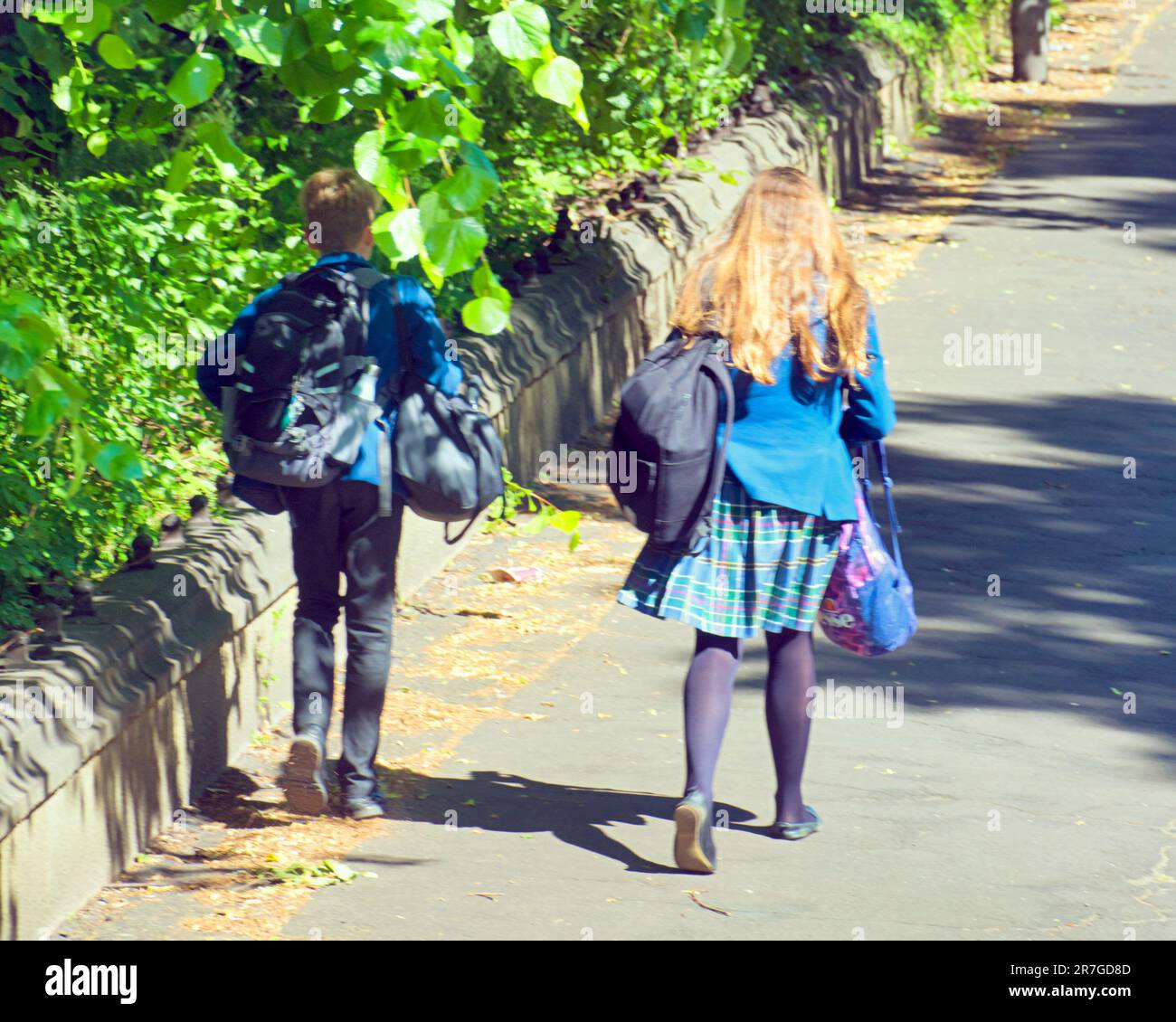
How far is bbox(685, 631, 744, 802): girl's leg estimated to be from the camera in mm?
4887

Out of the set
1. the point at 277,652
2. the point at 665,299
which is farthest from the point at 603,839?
the point at 665,299

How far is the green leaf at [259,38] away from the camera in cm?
400

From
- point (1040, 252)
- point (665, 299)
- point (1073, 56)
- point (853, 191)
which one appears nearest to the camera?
point (665, 299)

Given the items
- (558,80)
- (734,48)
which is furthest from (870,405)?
(558,80)

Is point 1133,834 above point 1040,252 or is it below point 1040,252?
below

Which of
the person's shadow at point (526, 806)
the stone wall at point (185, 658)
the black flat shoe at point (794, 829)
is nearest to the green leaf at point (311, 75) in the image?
the stone wall at point (185, 658)

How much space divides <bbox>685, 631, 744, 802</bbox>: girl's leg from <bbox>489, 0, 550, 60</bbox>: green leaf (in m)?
1.81

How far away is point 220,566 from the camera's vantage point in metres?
5.59

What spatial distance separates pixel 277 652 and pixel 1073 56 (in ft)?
63.1

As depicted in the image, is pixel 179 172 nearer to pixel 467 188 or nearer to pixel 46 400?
pixel 467 188

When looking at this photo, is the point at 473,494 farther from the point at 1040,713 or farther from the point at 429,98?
the point at 1040,713

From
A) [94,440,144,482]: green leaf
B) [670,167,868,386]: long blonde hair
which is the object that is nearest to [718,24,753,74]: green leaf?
[670,167,868,386]: long blonde hair

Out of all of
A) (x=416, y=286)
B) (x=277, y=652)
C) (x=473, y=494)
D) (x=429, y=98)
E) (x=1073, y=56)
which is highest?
(x=1073, y=56)

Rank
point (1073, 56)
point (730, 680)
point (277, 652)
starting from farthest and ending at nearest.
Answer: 1. point (1073, 56)
2. point (277, 652)
3. point (730, 680)
